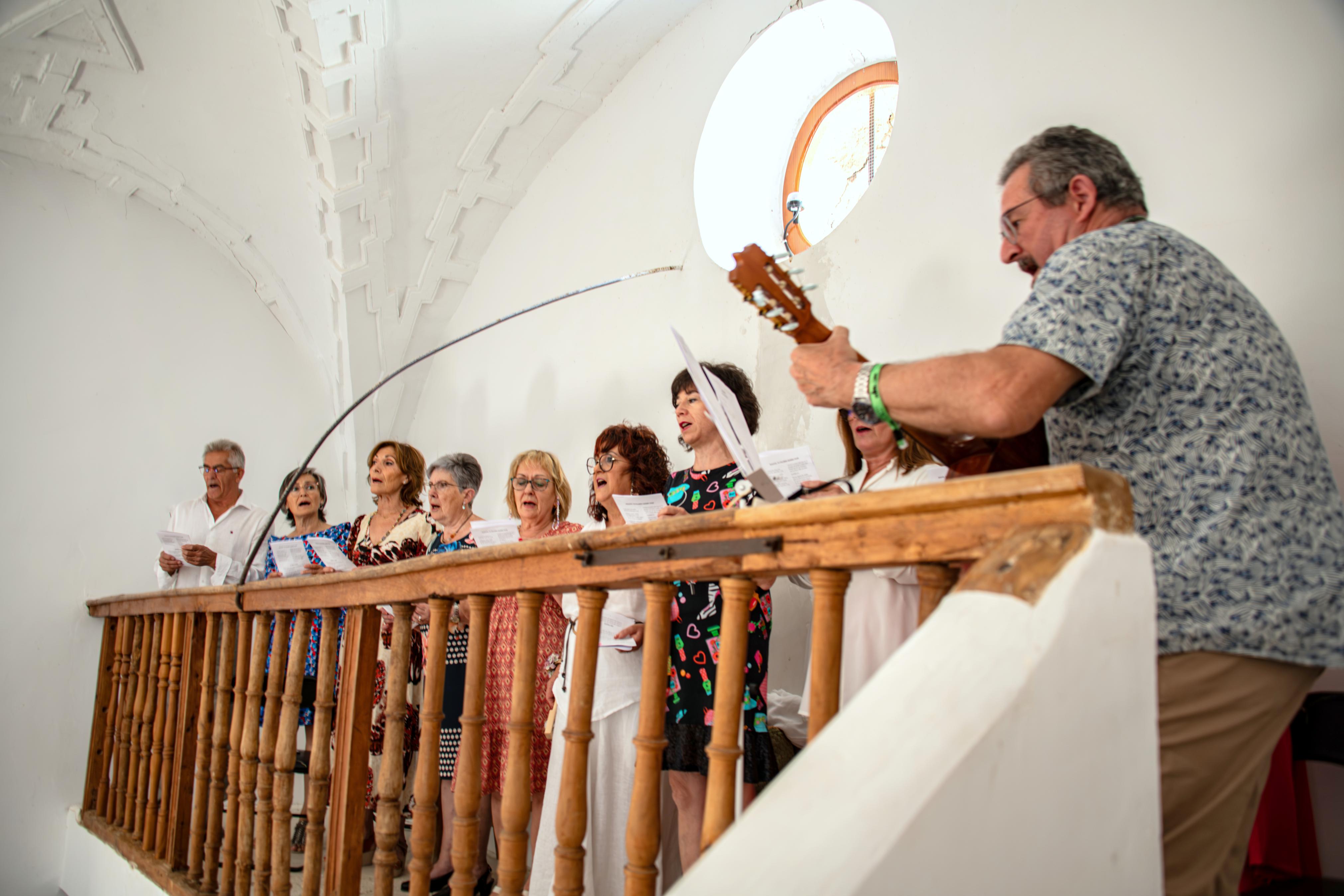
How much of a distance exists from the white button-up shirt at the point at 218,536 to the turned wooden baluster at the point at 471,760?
302cm

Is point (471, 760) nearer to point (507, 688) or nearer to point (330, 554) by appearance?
point (507, 688)

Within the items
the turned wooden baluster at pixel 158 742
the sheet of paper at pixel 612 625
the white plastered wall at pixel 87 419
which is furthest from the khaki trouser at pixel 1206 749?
the white plastered wall at pixel 87 419

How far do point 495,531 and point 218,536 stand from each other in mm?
2877

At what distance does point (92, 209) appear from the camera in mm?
5438

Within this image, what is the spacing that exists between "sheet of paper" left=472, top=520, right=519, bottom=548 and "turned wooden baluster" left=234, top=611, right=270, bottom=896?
24.7 inches

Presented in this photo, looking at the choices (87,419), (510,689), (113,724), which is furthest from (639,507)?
(87,419)

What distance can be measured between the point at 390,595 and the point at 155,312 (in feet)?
16.0

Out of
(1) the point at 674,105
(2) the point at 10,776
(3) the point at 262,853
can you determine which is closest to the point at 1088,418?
(3) the point at 262,853

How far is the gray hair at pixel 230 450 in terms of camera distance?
15.0ft

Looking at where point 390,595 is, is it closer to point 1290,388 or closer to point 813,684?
point 813,684

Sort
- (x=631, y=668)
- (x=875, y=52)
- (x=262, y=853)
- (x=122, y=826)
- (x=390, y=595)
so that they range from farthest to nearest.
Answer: (x=875, y=52) → (x=122, y=826) → (x=631, y=668) → (x=262, y=853) → (x=390, y=595)

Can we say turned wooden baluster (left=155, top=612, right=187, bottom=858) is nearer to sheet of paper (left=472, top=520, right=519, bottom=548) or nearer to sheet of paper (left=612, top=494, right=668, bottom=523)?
sheet of paper (left=472, top=520, right=519, bottom=548)

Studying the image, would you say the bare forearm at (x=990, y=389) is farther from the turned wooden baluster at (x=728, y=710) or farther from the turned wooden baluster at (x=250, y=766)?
the turned wooden baluster at (x=250, y=766)

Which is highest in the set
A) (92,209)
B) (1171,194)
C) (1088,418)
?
(92,209)
